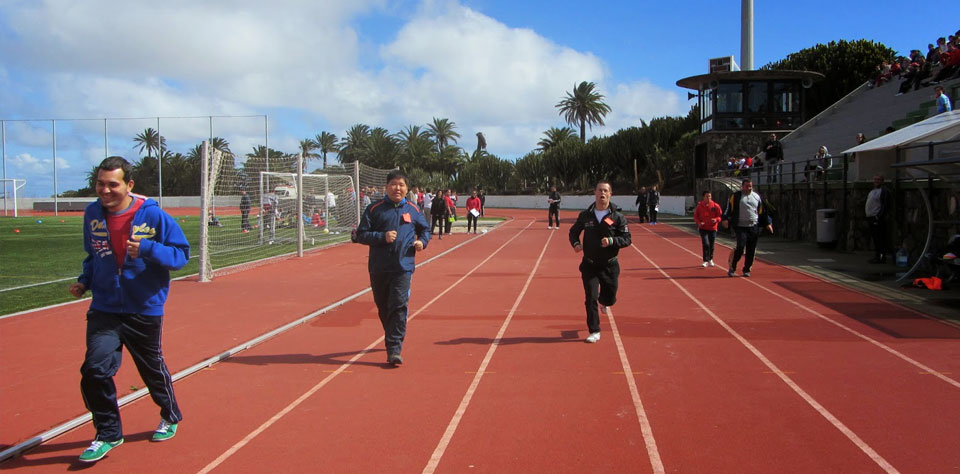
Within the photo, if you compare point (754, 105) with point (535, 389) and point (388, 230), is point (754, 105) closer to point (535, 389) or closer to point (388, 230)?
point (388, 230)

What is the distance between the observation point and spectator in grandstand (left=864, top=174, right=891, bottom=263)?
44.3 feet

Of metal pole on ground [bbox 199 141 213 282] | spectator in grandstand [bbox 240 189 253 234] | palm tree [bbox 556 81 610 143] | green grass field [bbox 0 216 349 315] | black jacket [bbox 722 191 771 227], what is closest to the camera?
green grass field [bbox 0 216 349 315]

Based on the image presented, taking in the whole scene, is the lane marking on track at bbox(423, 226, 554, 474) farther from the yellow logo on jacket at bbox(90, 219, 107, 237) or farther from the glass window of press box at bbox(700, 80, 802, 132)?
the glass window of press box at bbox(700, 80, 802, 132)

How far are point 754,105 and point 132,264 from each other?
3490 cm

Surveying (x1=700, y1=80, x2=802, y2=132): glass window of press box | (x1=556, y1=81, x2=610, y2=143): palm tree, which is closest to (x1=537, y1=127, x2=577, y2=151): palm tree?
(x1=556, y1=81, x2=610, y2=143): palm tree

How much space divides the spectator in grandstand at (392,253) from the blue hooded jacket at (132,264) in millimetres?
2251

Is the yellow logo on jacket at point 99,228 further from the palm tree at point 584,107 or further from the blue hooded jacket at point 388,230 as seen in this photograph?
the palm tree at point 584,107

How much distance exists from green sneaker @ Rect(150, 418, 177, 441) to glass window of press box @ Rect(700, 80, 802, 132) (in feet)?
110

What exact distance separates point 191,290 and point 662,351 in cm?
779

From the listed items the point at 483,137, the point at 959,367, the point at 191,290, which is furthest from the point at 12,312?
the point at 483,137

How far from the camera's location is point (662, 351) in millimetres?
6809

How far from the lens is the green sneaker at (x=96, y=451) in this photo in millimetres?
4039

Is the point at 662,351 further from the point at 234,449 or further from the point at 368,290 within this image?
the point at 368,290

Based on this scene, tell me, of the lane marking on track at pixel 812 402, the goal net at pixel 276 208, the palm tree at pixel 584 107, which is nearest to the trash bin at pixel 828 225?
the lane marking on track at pixel 812 402
